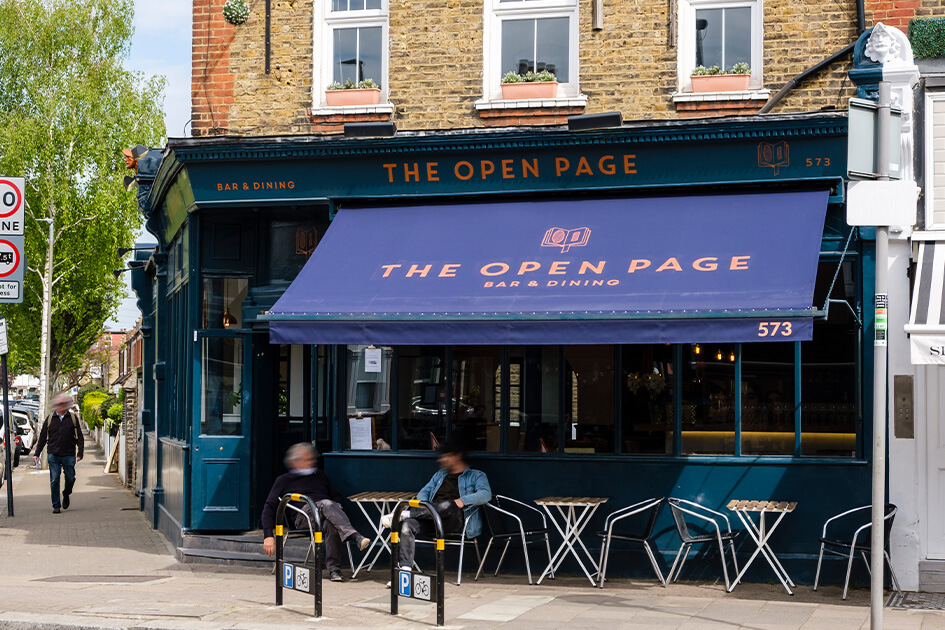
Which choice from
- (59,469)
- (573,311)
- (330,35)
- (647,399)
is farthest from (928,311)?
(59,469)

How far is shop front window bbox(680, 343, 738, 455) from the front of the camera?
1052cm

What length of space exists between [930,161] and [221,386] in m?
7.71

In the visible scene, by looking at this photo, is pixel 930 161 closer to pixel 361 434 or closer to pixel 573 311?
pixel 573 311

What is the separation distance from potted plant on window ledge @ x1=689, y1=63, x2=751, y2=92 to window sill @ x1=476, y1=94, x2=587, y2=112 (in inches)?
44.6

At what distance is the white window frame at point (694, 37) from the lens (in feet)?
36.1

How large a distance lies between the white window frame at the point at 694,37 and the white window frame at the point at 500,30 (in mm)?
1059

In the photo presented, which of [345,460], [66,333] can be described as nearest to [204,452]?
[345,460]

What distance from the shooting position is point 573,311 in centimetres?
945

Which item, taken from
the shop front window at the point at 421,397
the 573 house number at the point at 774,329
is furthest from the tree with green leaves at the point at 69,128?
the 573 house number at the point at 774,329

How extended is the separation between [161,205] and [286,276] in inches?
115

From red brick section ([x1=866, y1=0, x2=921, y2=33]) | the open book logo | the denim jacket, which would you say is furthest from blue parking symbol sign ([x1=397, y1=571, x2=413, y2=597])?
red brick section ([x1=866, y1=0, x2=921, y2=33])

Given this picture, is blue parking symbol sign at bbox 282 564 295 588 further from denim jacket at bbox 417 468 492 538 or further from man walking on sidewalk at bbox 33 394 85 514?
man walking on sidewalk at bbox 33 394 85 514

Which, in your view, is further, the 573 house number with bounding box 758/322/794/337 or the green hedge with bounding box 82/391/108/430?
the green hedge with bounding box 82/391/108/430

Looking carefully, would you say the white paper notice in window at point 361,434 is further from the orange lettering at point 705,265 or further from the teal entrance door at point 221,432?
the orange lettering at point 705,265
